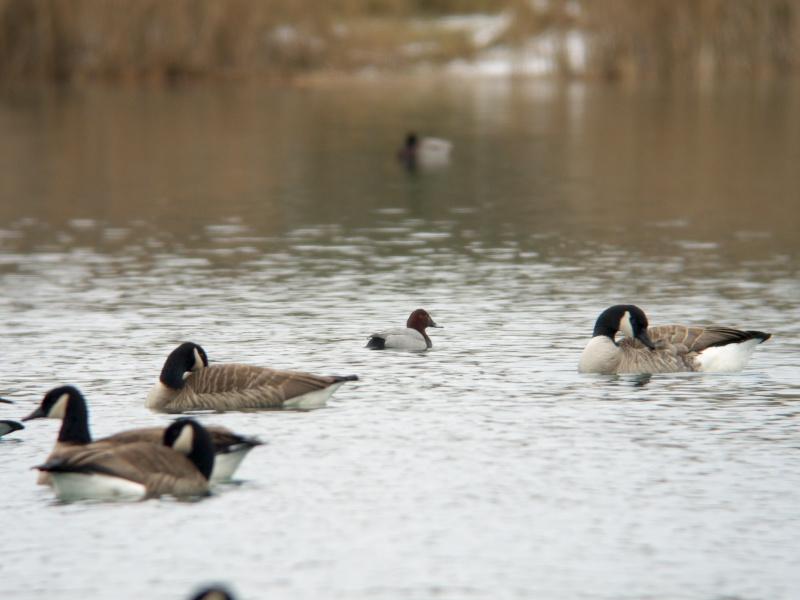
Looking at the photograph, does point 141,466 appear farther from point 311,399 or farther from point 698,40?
point 698,40

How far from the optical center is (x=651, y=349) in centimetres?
1422

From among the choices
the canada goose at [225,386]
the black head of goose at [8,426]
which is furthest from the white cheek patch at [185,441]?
the canada goose at [225,386]

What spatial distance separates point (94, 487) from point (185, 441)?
0.66 m

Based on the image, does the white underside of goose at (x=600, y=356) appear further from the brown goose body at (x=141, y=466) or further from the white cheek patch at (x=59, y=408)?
the white cheek patch at (x=59, y=408)

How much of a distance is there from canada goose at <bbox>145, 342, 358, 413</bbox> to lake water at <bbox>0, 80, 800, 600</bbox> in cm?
17

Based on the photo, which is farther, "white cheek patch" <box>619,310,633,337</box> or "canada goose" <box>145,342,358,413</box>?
"white cheek patch" <box>619,310,633,337</box>

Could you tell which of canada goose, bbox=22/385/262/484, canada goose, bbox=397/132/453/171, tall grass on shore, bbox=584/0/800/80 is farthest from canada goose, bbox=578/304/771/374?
tall grass on shore, bbox=584/0/800/80

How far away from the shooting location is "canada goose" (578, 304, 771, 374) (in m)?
14.1

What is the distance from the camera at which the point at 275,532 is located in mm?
9680

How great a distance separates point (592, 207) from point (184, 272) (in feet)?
31.6

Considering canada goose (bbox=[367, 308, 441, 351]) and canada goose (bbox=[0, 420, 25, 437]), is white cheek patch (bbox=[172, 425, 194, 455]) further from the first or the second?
canada goose (bbox=[367, 308, 441, 351])

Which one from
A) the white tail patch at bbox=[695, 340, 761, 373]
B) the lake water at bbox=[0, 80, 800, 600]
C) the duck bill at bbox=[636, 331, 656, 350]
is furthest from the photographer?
the duck bill at bbox=[636, 331, 656, 350]

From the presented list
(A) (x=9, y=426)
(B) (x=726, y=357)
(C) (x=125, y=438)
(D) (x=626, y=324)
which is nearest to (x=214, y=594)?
(C) (x=125, y=438)

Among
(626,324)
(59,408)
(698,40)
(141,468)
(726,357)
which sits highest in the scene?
(698,40)
